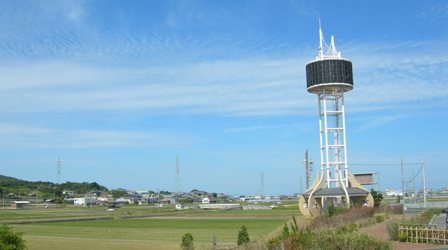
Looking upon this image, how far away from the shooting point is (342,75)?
55.2m

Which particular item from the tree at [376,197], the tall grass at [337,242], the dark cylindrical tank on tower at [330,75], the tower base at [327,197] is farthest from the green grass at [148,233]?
the tall grass at [337,242]

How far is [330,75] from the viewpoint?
54.9 metres

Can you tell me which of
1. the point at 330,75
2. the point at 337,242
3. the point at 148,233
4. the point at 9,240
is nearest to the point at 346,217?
the point at 148,233

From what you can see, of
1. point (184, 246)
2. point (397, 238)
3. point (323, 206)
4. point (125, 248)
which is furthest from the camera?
point (323, 206)

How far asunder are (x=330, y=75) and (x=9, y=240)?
43.3m

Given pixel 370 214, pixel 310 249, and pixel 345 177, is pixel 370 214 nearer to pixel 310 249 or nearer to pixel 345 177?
pixel 345 177

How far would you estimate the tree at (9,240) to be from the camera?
16.2 meters

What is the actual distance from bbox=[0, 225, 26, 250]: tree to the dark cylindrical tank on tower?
4242 cm

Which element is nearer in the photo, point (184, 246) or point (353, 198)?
point (184, 246)

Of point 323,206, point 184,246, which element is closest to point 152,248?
point 184,246

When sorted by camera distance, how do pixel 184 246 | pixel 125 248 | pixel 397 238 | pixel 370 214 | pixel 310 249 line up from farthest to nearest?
1. pixel 370 214
2. pixel 125 248
3. pixel 184 246
4. pixel 397 238
5. pixel 310 249

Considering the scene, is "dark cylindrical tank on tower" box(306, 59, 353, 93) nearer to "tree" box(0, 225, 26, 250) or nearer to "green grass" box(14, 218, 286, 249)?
"green grass" box(14, 218, 286, 249)

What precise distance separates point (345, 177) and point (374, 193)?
366 cm

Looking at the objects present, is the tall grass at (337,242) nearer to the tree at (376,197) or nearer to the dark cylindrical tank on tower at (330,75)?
the dark cylindrical tank on tower at (330,75)
